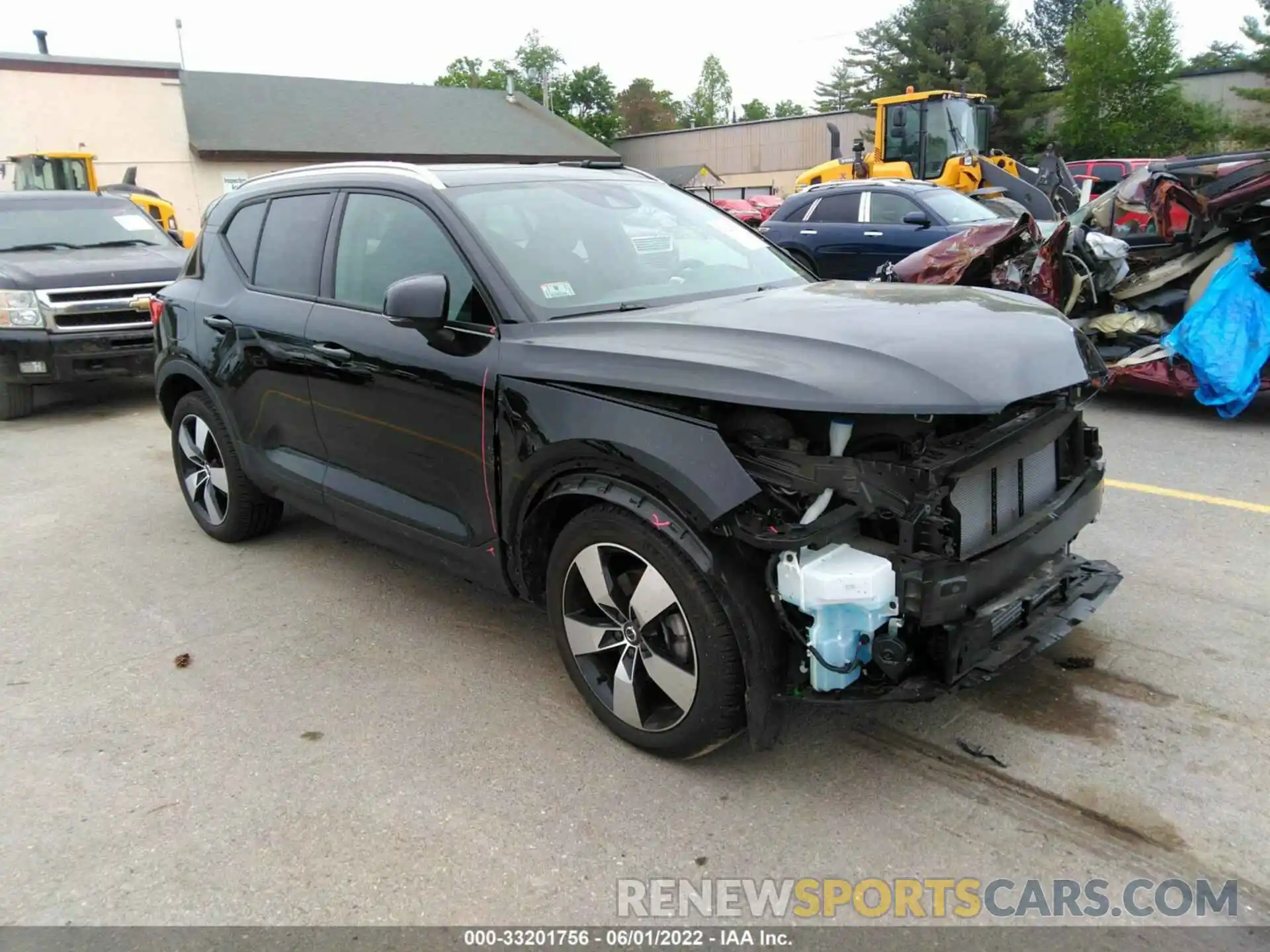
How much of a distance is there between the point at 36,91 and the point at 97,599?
3356 centimetres

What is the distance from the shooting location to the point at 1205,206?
7.50 meters

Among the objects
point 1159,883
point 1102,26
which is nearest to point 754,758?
point 1159,883

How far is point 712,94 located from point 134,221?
373ft

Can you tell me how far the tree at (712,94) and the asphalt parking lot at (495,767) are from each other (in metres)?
118

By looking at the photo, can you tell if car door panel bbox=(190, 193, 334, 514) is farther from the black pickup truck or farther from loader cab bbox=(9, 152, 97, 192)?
loader cab bbox=(9, 152, 97, 192)

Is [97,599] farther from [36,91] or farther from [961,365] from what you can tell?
[36,91]

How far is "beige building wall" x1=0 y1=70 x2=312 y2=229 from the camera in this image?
3116cm

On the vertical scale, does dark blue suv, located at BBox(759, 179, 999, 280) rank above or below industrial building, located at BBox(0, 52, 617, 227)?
below

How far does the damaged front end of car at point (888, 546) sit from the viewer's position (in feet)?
8.79

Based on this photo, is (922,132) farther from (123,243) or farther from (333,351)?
(333,351)

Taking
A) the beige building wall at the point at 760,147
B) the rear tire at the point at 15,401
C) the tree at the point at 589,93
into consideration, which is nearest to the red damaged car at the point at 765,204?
the rear tire at the point at 15,401

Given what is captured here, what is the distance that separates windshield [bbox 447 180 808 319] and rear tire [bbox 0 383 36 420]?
7427 mm

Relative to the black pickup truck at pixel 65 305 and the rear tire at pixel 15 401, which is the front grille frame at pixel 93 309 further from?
the rear tire at pixel 15 401

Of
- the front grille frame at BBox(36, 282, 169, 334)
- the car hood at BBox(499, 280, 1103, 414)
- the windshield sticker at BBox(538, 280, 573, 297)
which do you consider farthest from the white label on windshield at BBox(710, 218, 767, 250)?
the front grille frame at BBox(36, 282, 169, 334)
